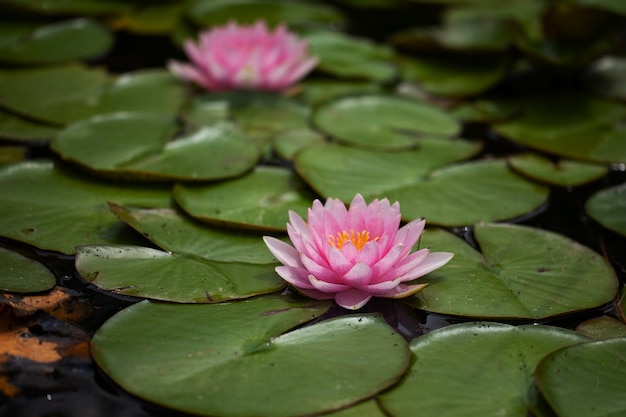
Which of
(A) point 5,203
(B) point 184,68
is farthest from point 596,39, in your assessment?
(A) point 5,203

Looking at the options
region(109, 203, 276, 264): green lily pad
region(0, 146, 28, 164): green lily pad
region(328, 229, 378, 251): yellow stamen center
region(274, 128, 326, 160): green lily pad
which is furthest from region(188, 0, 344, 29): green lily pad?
region(328, 229, 378, 251): yellow stamen center

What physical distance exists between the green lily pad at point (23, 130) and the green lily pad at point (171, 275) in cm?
96

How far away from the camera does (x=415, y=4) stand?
448cm

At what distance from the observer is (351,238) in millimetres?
1892

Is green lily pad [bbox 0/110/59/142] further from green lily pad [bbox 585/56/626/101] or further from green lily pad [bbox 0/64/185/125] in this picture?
green lily pad [bbox 585/56/626/101]

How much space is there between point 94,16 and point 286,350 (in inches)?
119

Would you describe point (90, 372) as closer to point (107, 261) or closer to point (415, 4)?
point (107, 261)

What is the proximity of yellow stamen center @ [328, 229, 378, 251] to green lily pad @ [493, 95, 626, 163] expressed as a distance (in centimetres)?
124

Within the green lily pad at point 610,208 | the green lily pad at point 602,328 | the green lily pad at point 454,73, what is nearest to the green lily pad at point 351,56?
the green lily pad at point 454,73

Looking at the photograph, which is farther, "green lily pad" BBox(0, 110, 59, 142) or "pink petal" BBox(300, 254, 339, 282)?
"green lily pad" BBox(0, 110, 59, 142)

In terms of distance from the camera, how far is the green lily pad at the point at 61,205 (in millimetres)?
2113

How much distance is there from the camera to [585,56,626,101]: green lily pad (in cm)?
330

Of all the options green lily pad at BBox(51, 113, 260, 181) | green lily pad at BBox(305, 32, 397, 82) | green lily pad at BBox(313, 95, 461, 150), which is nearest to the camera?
green lily pad at BBox(51, 113, 260, 181)

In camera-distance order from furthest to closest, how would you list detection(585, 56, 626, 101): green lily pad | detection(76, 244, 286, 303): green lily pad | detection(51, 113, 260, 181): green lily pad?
detection(585, 56, 626, 101): green lily pad
detection(51, 113, 260, 181): green lily pad
detection(76, 244, 286, 303): green lily pad
